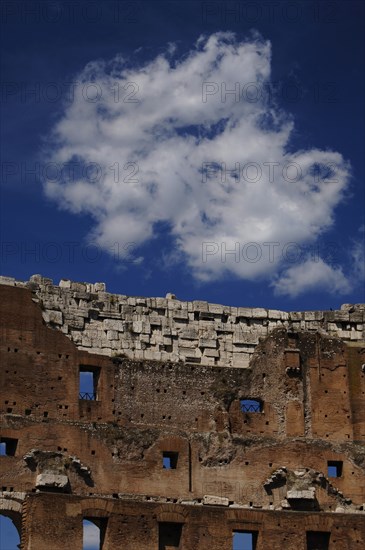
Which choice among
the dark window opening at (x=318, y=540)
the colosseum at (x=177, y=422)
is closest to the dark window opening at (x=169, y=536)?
the colosseum at (x=177, y=422)

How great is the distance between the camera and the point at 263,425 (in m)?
41.5

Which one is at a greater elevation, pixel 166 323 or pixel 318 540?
pixel 166 323

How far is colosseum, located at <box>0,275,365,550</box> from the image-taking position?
35.7 meters

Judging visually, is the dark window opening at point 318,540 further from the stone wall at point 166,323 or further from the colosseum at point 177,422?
the stone wall at point 166,323

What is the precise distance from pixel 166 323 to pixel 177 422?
4.32 metres

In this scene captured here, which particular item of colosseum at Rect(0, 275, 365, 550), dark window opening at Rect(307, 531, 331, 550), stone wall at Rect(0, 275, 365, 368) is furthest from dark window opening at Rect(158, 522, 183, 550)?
stone wall at Rect(0, 275, 365, 368)

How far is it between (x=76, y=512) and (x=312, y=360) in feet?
41.5

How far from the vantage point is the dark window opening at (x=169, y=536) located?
117ft

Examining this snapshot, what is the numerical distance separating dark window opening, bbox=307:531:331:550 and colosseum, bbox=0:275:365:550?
0.03 m

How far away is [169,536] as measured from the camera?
35.8 meters

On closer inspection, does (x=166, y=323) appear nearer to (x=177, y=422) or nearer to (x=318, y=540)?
(x=177, y=422)

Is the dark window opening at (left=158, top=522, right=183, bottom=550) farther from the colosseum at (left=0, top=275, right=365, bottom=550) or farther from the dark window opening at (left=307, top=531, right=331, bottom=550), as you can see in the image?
the dark window opening at (left=307, top=531, right=331, bottom=550)

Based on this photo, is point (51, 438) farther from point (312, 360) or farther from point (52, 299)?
point (312, 360)

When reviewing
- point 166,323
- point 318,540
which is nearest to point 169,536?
point 318,540
